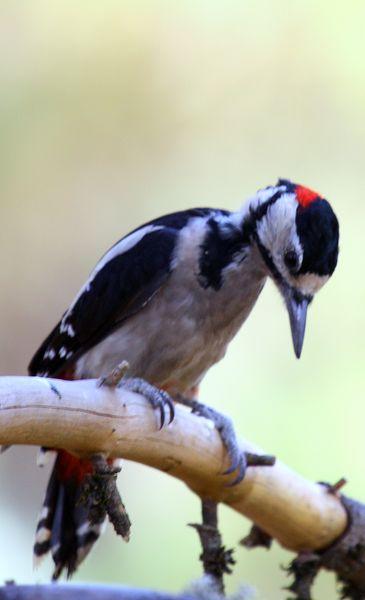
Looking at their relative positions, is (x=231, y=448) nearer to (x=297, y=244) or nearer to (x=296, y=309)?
(x=296, y=309)

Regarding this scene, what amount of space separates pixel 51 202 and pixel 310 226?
9.19ft

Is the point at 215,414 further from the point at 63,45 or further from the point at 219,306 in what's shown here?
the point at 63,45

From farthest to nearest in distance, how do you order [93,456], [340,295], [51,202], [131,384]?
[51,202] → [340,295] → [131,384] → [93,456]

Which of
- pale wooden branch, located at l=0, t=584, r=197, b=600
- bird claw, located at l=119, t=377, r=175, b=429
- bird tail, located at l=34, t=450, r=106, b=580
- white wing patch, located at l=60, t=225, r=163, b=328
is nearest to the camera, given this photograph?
pale wooden branch, located at l=0, t=584, r=197, b=600

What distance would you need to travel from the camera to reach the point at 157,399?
8.71 ft

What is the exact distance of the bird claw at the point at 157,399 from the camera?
2.62 metres

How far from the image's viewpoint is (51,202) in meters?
5.49

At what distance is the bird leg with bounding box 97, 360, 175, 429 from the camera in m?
2.38

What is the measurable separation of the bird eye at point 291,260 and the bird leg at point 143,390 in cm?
49

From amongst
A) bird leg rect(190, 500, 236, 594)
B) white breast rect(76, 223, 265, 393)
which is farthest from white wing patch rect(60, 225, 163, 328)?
bird leg rect(190, 500, 236, 594)

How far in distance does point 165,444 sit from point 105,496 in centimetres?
28

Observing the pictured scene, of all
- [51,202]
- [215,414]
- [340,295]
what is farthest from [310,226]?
[51,202]

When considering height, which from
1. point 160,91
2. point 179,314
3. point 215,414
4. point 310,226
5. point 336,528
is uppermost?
point 160,91

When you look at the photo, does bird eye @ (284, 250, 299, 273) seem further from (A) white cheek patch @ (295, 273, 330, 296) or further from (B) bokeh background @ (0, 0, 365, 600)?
(B) bokeh background @ (0, 0, 365, 600)
